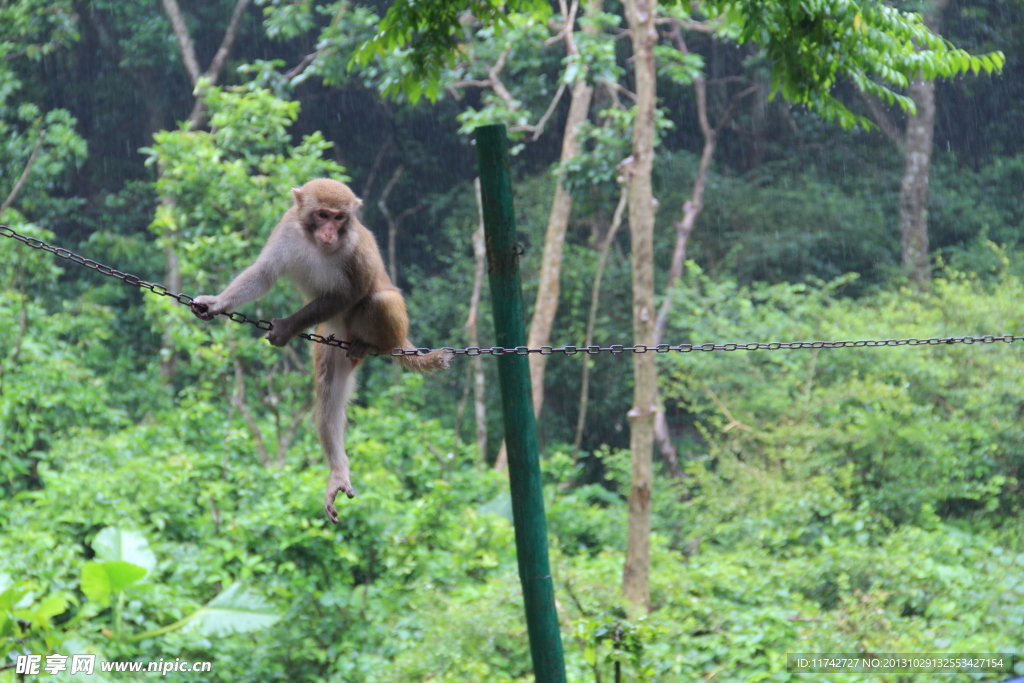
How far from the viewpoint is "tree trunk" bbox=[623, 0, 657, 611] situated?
652cm

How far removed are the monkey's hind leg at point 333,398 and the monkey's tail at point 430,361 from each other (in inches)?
12.8

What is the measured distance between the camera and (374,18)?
865cm

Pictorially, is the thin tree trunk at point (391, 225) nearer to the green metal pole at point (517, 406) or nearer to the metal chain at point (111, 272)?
the green metal pole at point (517, 406)

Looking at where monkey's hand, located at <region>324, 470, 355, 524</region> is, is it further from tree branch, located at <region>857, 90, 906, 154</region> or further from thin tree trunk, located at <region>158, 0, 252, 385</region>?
tree branch, located at <region>857, 90, 906, 154</region>

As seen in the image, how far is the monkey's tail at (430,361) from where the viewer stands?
312 centimetres

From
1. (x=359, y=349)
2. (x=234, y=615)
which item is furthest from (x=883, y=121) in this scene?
(x=359, y=349)

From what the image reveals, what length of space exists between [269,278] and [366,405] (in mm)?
8984

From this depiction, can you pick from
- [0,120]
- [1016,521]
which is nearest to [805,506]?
[1016,521]

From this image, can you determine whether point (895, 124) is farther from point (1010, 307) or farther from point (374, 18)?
point (374, 18)

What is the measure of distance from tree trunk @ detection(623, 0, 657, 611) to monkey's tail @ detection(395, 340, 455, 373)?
3363 millimetres

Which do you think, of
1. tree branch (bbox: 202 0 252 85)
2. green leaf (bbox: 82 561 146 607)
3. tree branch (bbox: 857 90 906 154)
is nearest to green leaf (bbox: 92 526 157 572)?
green leaf (bbox: 82 561 146 607)

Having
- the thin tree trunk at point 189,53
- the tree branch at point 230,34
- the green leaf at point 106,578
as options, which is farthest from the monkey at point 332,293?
the tree branch at point 230,34

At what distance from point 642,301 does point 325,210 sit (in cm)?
382

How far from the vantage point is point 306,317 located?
3131mm
